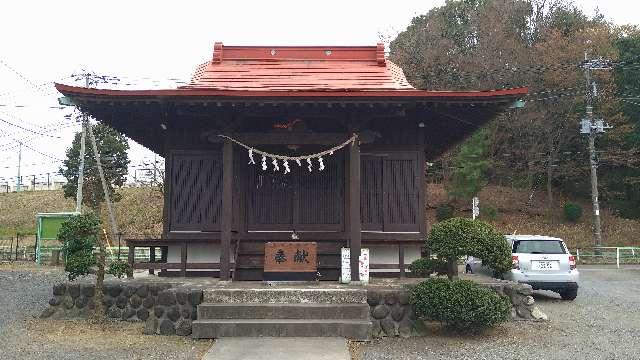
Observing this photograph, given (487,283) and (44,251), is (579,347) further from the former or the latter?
(44,251)

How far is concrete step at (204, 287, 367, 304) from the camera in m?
8.11

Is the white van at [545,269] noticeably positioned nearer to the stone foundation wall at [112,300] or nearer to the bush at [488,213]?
the stone foundation wall at [112,300]

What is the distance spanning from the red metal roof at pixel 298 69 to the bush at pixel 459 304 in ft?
15.3

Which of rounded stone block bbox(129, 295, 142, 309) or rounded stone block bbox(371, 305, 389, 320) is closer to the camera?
rounded stone block bbox(371, 305, 389, 320)

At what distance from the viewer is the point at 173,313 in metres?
8.10

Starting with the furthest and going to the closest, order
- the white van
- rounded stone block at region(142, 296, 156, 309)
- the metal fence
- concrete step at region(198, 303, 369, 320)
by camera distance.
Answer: the metal fence < the white van < rounded stone block at region(142, 296, 156, 309) < concrete step at region(198, 303, 369, 320)

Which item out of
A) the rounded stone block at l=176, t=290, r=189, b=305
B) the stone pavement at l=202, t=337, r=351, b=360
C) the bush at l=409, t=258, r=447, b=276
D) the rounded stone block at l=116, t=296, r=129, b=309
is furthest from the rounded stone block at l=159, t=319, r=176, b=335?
the bush at l=409, t=258, r=447, b=276

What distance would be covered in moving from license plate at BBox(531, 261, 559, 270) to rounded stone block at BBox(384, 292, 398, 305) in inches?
198

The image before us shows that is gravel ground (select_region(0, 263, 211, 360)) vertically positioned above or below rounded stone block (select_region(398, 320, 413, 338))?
below

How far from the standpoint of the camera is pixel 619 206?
33.1 meters

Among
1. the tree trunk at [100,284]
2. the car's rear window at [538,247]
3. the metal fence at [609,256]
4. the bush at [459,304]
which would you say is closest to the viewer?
the bush at [459,304]

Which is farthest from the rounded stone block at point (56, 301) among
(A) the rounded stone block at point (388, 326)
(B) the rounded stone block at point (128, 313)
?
(A) the rounded stone block at point (388, 326)

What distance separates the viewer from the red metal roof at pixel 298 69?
11234 millimetres

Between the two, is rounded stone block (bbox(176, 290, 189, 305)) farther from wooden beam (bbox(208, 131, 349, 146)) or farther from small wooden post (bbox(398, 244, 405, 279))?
small wooden post (bbox(398, 244, 405, 279))
